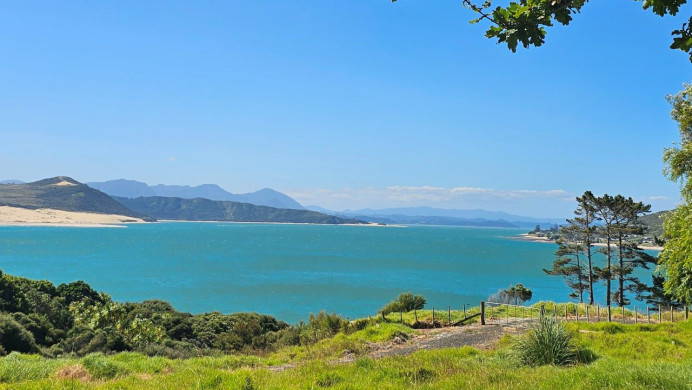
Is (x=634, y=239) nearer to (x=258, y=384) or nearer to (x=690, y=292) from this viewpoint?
(x=690, y=292)

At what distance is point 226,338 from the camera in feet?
121

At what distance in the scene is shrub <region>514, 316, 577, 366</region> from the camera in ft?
37.2

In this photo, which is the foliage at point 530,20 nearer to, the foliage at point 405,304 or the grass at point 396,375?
the grass at point 396,375

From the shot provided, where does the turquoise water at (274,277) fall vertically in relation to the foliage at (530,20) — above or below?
below

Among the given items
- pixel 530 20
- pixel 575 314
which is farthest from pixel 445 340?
pixel 530 20

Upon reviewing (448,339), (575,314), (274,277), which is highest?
(448,339)

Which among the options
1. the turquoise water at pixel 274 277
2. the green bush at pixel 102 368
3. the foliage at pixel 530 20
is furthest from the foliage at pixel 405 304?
the foliage at pixel 530 20

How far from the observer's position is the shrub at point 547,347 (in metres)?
11.3

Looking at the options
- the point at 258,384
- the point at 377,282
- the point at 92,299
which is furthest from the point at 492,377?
the point at 377,282

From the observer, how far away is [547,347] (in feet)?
38.0

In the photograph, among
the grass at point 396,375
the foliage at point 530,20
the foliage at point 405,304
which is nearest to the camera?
the foliage at point 530,20

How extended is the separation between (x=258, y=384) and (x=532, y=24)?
7811 mm

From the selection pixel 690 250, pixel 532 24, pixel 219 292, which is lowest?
pixel 219 292

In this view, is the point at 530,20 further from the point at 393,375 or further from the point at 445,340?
the point at 445,340
